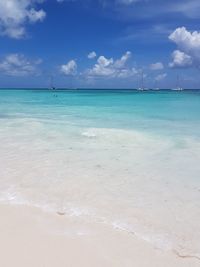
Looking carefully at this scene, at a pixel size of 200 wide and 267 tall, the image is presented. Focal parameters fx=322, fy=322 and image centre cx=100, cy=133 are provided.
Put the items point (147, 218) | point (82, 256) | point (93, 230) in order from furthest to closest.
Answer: point (147, 218), point (93, 230), point (82, 256)

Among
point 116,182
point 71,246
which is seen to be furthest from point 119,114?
point 71,246

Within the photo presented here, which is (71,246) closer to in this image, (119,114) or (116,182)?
(116,182)

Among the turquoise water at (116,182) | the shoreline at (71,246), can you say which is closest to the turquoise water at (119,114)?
the turquoise water at (116,182)

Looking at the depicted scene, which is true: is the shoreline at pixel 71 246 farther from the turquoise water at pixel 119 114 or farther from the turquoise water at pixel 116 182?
the turquoise water at pixel 119 114

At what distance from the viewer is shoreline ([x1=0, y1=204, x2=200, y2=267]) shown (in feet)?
8.79

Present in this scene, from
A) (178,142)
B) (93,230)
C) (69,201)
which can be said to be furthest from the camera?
(178,142)

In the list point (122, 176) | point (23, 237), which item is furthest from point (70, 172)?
point (23, 237)

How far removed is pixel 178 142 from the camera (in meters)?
7.98

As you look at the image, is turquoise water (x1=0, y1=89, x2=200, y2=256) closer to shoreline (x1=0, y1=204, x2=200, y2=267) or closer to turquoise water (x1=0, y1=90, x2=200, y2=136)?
shoreline (x1=0, y1=204, x2=200, y2=267)

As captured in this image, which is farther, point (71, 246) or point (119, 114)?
point (119, 114)

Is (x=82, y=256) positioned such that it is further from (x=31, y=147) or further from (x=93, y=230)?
(x=31, y=147)

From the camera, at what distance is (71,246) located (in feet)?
9.50

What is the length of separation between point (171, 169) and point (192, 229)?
2.23 m

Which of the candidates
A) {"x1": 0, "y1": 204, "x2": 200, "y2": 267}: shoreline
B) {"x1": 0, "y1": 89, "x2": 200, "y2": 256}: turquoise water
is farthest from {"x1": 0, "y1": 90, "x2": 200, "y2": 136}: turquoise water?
{"x1": 0, "y1": 204, "x2": 200, "y2": 267}: shoreline
